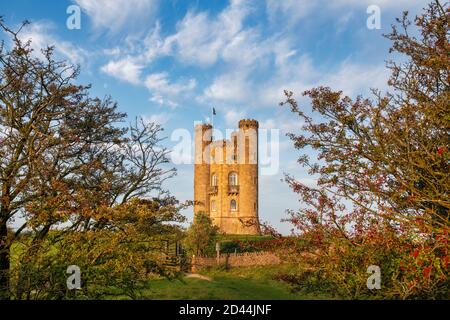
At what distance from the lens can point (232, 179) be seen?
68500 mm

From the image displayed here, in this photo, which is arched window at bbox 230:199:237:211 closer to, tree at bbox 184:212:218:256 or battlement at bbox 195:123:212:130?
battlement at bbox 195:123:212:130

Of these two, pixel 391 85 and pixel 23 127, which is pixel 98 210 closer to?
pixel 23 127

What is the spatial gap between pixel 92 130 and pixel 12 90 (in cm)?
239

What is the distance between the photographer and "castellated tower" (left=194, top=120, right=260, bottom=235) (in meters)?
67.3

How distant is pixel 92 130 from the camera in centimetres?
1317

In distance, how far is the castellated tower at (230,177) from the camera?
67.3 meters

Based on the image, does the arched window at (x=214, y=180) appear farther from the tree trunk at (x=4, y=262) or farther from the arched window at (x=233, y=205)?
the tree trunk at (x=4, y=262)

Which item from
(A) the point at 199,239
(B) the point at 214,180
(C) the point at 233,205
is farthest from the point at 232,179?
(A) the point at 199,239

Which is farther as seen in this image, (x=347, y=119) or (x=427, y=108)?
(x=347, y=119)

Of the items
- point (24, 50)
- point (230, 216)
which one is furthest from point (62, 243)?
point (230, 216)

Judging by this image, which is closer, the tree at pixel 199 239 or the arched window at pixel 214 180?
the tree at pixel 199 239

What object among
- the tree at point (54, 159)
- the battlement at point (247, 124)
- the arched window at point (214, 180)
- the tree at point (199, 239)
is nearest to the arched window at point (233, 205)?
the arched window at point (214, 180)

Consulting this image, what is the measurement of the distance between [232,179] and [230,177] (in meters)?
0.44
